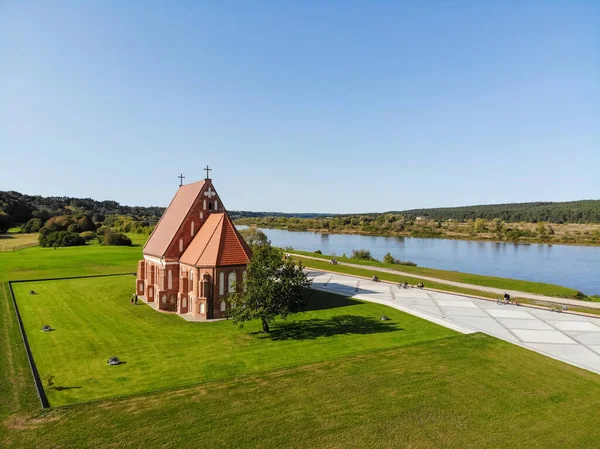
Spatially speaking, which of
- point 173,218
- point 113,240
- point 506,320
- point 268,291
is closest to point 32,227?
point 113,240

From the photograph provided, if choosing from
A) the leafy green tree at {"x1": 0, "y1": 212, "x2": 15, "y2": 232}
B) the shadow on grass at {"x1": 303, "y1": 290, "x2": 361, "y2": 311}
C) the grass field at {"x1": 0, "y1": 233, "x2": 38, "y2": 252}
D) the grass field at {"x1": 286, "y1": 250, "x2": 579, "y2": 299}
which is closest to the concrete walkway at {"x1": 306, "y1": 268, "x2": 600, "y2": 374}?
the shadow on grass at {"x1": 303, "y1": 290, "x2": 361, "y2": 311}

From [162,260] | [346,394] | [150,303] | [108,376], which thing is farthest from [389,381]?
[150,303]

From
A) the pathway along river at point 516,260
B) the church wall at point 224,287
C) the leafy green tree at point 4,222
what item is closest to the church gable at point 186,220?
the church wall at point 224,287

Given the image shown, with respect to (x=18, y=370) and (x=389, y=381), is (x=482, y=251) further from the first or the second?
(x=18, y=370)

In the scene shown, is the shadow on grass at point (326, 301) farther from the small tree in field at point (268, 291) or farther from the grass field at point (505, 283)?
the grass field at point (505, 283)

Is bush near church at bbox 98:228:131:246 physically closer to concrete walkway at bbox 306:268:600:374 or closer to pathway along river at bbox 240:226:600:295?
pathway along river at bbox 240:226:600:295
